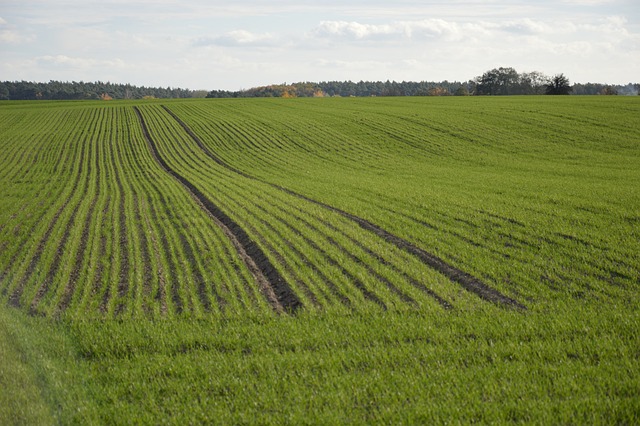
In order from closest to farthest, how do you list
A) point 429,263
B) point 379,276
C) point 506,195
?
point 379,276, point 429,263, point 506,195

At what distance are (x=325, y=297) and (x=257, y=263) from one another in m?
3.86

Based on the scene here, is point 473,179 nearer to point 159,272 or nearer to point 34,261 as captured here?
point 159,272

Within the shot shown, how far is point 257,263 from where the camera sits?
1625 centimetres

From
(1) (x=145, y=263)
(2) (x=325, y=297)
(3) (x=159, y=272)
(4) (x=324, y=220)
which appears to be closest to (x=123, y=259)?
(1) (x=145, y=263)

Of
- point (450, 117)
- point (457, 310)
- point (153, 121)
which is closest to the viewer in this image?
point (457, 310)

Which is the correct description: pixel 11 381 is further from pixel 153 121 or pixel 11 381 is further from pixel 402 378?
pixel 153 121

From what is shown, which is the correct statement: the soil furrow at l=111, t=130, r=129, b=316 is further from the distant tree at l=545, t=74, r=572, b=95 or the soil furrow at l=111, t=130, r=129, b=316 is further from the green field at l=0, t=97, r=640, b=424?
the distant tree at l=545, t=74, r=572, b=95

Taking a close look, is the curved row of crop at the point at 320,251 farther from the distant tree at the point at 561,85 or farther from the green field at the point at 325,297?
the distant tree at the point at 561,85

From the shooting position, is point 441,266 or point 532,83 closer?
point 441,266

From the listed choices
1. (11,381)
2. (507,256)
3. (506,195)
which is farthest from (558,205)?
(11,381)

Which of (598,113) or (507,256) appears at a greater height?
(598,113)

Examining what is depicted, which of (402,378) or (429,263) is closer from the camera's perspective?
(402,378)

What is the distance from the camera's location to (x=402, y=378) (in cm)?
865

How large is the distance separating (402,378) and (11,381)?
6.44 m
